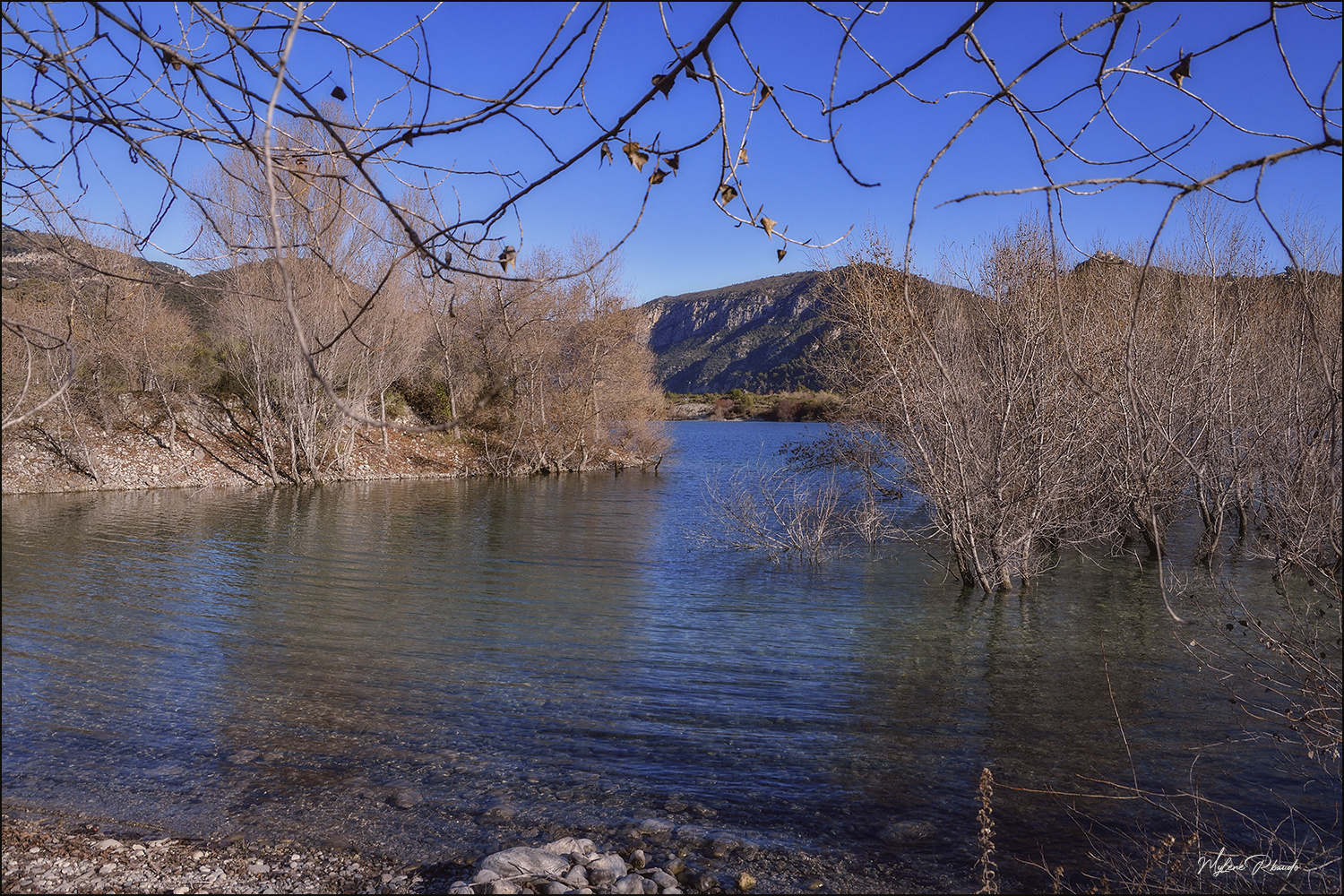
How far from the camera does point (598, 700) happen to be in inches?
327

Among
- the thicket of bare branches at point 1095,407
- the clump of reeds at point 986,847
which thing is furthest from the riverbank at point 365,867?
the thicket of bare branches at point 1095,407

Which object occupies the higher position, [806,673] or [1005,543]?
[1005,543]

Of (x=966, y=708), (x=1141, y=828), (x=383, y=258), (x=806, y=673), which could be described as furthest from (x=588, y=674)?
(x=383, y=258)

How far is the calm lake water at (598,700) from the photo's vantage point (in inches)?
228

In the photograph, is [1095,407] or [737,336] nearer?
[1095,407]

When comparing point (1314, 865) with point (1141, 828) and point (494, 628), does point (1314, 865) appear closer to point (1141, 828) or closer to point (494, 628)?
point (1141, 828)

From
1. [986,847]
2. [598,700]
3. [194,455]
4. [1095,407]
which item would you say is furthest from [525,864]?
[194,455]

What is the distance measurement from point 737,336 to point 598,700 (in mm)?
164225

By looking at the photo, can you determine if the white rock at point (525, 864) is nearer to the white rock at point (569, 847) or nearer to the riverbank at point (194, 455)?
the white rock at point (569, 847)

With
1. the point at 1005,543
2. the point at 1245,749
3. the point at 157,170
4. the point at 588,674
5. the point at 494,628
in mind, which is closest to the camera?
the point at 157,170

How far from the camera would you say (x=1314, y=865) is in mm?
4891

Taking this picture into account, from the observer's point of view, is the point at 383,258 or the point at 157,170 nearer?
the point at 157,170

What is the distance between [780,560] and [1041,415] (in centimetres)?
576

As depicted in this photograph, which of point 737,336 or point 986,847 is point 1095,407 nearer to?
point 986,847
